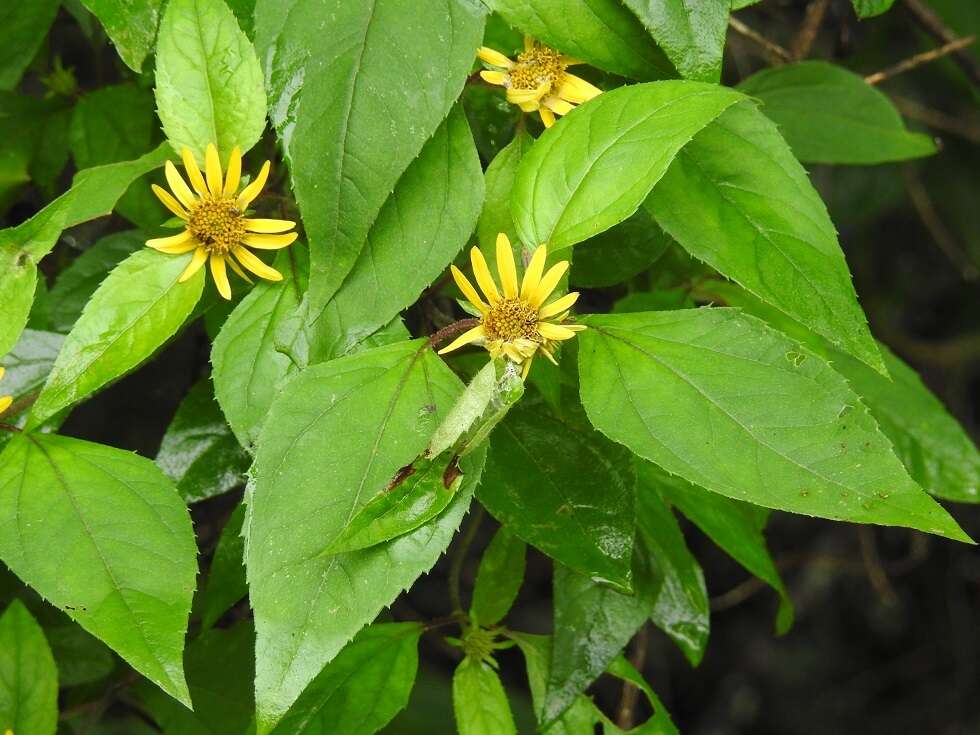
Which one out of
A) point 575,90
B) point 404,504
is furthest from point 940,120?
point 404,504

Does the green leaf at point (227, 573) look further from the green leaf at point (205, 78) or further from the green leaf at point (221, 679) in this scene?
the green leaf at point (205, 78)

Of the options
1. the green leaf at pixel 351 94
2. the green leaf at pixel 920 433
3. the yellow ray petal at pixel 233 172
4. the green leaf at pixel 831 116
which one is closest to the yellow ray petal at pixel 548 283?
the green leaf at pixel 351 94

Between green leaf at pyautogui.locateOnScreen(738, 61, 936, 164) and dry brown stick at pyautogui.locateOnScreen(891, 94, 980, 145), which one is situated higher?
green leaf at pyautogui.locateOnScreen(738, 61, 936, 164)

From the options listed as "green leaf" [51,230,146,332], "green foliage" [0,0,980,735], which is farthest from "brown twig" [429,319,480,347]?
"green leaf" [51,230,146,332]

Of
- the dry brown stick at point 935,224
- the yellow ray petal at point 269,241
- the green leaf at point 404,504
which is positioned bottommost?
the dry brown stick at point 935,224

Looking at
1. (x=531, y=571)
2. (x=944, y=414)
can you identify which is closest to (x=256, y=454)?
(x=944, y=414)

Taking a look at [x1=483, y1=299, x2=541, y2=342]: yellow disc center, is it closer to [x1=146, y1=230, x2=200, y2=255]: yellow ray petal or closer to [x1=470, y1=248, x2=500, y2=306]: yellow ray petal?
[x1=470, y1=248, x2=500, y2=306]: yellow ray petal

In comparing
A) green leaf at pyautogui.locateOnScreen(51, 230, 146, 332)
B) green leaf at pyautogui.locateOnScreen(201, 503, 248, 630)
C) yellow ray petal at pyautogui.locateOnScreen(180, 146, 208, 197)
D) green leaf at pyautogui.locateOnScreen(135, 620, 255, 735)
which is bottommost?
green leaf at pyautogui.locateOnScreen(135, 620, 255, 735)
